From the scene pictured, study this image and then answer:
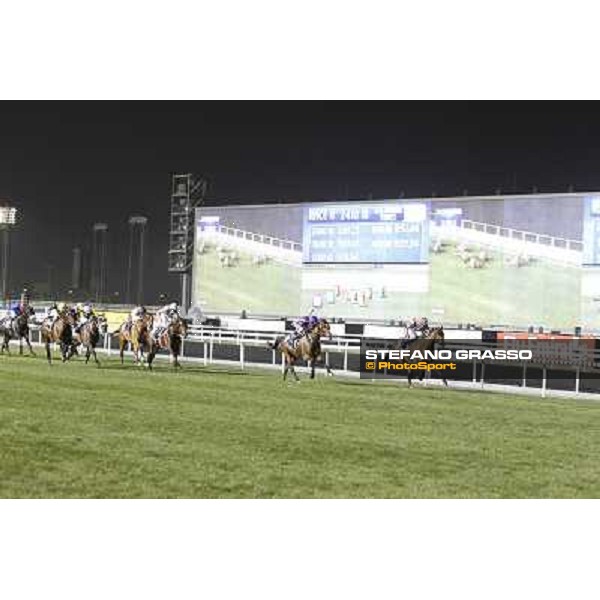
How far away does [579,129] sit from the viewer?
2642 centimetres

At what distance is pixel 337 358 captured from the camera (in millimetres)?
27719

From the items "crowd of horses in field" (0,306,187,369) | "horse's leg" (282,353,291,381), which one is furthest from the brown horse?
"horse's leg" (282,353,291,381)

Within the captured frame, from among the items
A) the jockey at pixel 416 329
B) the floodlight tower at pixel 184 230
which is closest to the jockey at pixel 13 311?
the floodlight tower at pixel 184 230

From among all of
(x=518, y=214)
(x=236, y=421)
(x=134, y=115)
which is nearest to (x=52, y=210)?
(x=134, y=115)

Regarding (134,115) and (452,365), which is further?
(134,115)

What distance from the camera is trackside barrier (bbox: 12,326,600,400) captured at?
1983 cm

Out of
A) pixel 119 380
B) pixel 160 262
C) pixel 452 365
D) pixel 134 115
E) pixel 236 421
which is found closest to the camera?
pixel 236 421

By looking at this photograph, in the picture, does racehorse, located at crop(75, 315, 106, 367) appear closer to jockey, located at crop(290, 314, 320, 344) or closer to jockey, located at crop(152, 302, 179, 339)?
jockey, located at crop(152, 302, 179, 339)

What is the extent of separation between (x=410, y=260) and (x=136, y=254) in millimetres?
9258

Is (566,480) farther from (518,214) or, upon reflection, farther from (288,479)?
(518,214)

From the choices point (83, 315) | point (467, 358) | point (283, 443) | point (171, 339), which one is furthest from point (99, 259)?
point (283, 443)

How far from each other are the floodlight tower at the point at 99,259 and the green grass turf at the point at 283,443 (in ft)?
49.0

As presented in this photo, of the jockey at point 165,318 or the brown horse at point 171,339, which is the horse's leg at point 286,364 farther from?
the jockey at point 165,318

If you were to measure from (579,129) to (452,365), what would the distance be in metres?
8.67
